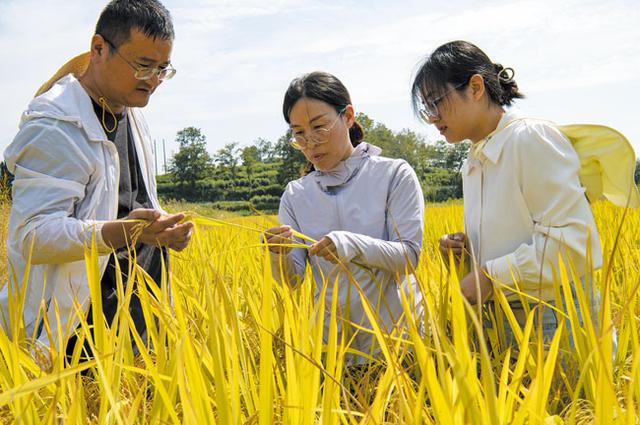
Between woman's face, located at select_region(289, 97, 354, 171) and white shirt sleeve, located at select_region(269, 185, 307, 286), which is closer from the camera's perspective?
white shirt sleeve, located at select_region(269, 185, 307, 286)

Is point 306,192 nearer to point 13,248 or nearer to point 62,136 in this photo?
point 62,136

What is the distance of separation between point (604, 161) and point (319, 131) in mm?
740

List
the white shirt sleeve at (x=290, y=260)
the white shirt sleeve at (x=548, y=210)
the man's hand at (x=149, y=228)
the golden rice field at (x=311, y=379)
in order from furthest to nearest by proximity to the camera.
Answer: the white shirt sleeve at (x=290, y=260)
the man's hand at (x=149, y=228)
the white shirt sleeve at (x=548, y=210)
the golden rice field at (x=311, y=379)

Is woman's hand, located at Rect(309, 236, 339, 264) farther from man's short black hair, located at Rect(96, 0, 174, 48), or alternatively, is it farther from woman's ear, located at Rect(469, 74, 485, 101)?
man's short black hair, located at Rect(96, 0, 174, 48)

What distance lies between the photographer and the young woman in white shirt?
4.01ft

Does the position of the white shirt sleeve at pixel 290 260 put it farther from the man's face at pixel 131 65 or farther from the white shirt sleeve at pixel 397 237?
the man's face at pixel 131 65

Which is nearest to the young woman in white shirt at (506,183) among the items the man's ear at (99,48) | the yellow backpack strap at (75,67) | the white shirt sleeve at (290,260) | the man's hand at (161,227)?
the white shirt sleeve at (290,260)

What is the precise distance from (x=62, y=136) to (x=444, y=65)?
94 cm

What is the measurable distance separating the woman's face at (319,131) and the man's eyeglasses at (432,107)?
0.96 feet

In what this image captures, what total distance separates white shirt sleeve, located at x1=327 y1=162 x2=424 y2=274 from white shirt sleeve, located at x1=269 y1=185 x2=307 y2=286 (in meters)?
0.18

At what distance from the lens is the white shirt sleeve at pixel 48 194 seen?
1.36 m

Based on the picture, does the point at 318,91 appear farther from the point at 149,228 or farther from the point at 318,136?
the point at 149,228

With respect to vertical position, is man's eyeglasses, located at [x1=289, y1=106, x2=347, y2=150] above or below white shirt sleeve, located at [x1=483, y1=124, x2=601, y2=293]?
above

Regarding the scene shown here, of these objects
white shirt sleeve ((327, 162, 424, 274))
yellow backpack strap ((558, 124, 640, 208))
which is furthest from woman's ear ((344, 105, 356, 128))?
yellow backpack strap ((558, 124, 640, 208))
